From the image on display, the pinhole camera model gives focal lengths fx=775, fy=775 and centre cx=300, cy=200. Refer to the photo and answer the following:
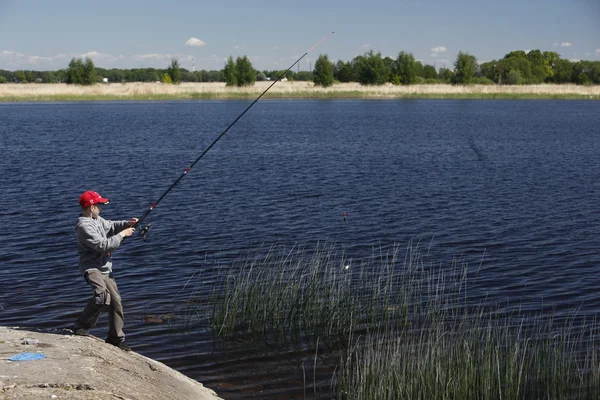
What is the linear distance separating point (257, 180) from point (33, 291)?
1327cm

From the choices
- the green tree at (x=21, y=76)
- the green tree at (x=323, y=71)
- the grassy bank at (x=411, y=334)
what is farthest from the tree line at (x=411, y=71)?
the grassy bank at (x=411, y=334)

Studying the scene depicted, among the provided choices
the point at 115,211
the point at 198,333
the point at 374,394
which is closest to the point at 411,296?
the point at 198,333

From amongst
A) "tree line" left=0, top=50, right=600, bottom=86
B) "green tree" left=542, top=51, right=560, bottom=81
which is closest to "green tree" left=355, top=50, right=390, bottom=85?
"tree line" left=0, top=50, right=600, bottom=86

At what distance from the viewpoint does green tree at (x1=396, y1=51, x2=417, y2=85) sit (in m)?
100

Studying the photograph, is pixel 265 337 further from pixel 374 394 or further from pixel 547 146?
pixel 547 146

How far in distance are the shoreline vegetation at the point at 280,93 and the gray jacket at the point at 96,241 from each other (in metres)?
76.4

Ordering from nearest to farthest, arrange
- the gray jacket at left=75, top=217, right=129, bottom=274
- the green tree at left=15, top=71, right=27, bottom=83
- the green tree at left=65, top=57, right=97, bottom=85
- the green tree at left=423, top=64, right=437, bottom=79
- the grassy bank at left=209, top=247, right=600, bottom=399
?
the grassy bank at left=209, top=247, right=600, bottom=399 < the gray jacket at left=75, top=217, right=129, bottom=274 < the green tree at left=65, top=57, right=97, bottom=85 < the green tree at left=423, top=64, right=437, bottom=79 < the green tree at left=15, top=71, right=27, bottom=83

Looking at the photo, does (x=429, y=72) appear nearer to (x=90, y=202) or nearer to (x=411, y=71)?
(x=411, y=71)

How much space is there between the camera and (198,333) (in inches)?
398

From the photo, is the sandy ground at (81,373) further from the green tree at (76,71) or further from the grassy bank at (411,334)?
the green tree at (76,71)

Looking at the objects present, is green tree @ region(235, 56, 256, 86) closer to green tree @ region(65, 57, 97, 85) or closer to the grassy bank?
green tree @ region(65, 57, 97, 85)

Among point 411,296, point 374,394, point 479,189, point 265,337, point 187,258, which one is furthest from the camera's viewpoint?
point 479,189

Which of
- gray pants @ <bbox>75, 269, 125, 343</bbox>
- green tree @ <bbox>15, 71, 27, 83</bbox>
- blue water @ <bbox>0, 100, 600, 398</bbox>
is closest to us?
gray pants @ <bbox>75, 269, 125, 343</bbox>

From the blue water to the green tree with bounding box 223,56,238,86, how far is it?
57306mm
